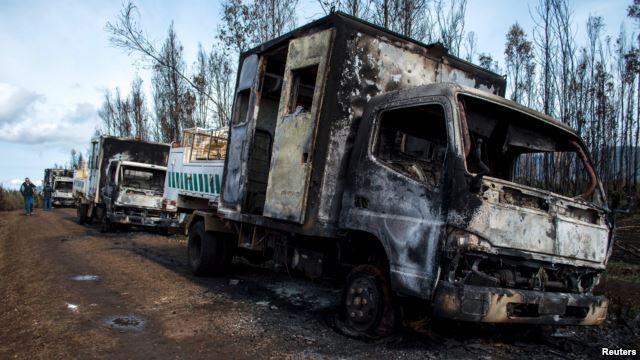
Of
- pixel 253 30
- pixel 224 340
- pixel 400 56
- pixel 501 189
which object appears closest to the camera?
pixel 501 189

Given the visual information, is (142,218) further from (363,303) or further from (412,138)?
(412,138)

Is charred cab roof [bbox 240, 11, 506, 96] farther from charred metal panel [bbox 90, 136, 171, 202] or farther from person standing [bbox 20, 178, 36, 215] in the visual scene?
person standing [bbox 20, 178, 36, 215]

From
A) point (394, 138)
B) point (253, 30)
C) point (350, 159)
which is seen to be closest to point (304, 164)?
point (350, 159)

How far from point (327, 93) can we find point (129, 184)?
1205cm

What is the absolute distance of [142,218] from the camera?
15656 millimetres

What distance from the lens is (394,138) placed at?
5.24 meters

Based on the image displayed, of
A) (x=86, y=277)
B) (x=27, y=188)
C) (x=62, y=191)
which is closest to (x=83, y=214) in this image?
(x=27, y=188)

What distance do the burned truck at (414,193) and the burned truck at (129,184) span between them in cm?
919

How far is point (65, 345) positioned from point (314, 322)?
253 cm

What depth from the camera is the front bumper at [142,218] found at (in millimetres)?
15477

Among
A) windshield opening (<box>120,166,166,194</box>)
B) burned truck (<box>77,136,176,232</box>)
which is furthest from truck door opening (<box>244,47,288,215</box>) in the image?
windshield opening (<box>120,166,166,194</box>)

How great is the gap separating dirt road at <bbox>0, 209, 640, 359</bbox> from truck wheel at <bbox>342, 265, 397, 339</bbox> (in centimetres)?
14

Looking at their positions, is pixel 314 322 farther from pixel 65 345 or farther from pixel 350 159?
pixel 65 345

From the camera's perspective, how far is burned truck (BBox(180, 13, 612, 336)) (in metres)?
4.21
